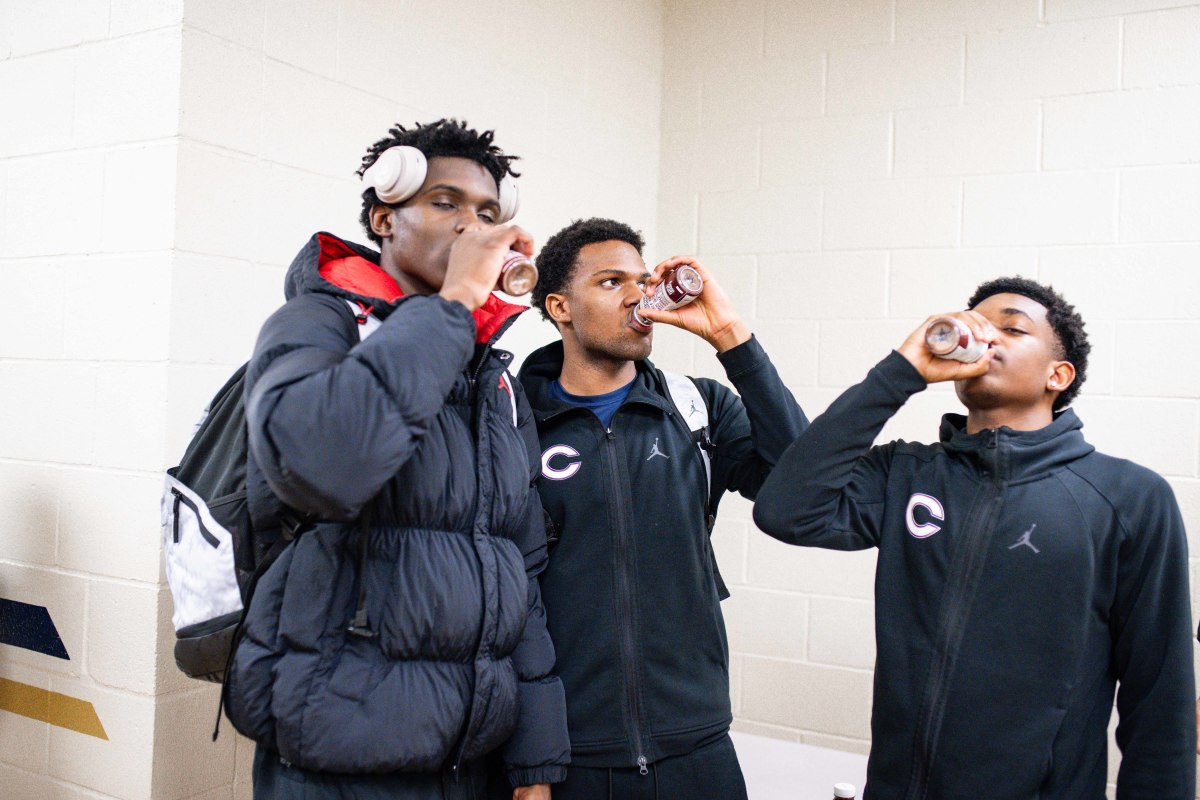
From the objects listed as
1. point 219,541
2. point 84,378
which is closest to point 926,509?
point 219,541

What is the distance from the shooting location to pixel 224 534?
1333 mm

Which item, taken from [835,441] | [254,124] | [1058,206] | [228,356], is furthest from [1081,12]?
[228,356]

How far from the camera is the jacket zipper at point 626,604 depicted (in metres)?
1.69

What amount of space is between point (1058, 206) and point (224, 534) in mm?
2543

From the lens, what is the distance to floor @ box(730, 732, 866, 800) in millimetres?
2512

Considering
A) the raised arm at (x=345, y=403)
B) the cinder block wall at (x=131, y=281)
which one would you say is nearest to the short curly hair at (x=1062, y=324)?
the raised arm at (x=345, y=403)

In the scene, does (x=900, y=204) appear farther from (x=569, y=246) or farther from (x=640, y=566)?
(x=640, y=566)

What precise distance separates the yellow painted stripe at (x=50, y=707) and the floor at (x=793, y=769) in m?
1.52

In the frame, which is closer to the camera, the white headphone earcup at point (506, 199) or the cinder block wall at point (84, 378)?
the white headphone earcup at point (506, 199)

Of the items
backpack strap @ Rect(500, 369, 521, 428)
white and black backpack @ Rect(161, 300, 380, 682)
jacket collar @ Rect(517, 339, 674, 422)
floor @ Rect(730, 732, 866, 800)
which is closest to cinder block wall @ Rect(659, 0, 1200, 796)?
floor @ Rect(730, 732, 866, 800)

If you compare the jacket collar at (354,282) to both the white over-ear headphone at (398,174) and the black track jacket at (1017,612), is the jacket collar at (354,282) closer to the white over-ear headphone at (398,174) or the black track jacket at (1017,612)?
the white over-ear headphone at (398,174)

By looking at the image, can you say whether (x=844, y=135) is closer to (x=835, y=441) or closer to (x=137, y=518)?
(x=835, y=441)

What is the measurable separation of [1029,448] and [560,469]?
2.56 feet

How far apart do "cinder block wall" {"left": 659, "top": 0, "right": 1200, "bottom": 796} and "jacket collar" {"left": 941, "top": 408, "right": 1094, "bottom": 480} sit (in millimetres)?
1413
